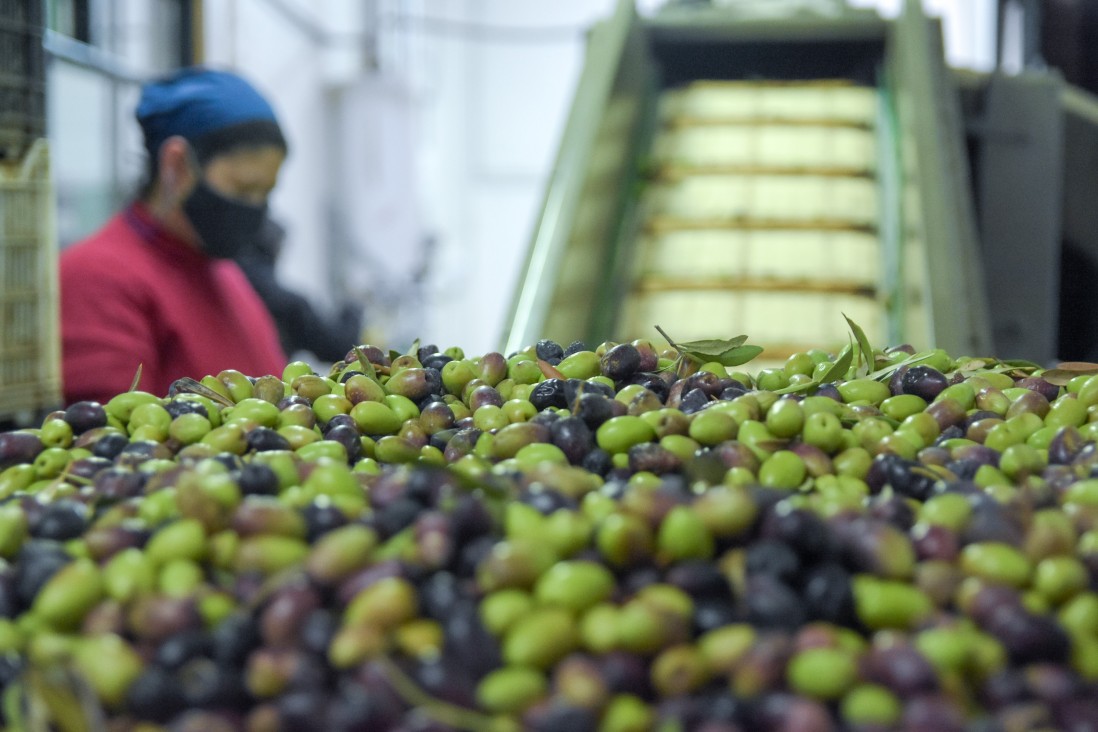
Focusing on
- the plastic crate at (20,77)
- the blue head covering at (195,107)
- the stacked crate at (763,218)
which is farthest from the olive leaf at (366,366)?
the stacked crate at (763,218)

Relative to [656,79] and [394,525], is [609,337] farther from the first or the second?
[394,525]

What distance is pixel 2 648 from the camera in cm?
85

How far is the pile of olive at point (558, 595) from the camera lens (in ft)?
2.46

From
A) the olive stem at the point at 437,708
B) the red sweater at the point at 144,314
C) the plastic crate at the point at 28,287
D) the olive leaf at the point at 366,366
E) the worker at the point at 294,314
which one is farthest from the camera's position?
the worker at the point at 294,314

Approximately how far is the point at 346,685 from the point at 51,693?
22 cm

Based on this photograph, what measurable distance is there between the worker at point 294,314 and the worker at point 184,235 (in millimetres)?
882

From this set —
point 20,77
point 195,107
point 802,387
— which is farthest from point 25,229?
point 802,387

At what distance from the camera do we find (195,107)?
331cm

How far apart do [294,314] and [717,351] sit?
10.1 ft

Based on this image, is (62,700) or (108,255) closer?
(62,700)

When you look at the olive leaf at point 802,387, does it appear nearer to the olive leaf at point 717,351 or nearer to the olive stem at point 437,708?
the olive leaf at point 717,351

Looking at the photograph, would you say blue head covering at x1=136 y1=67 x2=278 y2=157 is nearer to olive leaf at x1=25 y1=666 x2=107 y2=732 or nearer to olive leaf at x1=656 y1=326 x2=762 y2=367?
olive leaf at x1=656 y1=326 x2=762 y2=367

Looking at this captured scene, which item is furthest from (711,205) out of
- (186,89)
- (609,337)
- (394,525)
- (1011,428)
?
(394,525)

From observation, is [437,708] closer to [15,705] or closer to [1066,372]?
[15,705]
